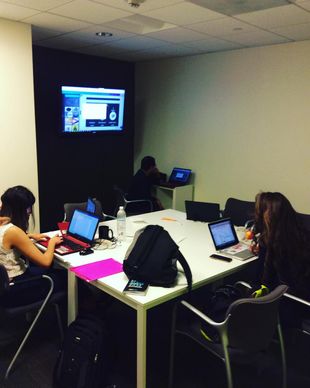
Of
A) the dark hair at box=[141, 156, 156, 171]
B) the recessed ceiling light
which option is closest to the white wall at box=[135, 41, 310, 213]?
the dark hair at box=[141, 156, 156, 171]

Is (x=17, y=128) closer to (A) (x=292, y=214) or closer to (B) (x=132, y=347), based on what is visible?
(B) (x=132, y=347)

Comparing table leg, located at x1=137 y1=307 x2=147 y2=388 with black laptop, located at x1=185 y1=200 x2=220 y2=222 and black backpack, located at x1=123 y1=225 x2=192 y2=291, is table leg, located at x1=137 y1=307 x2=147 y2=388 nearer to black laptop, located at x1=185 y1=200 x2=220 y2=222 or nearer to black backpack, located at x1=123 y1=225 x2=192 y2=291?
black backpack, located at x1=123 y1=225 x2=192 y2=291

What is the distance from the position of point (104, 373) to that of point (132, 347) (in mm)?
544

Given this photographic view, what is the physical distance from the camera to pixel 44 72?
502 cm

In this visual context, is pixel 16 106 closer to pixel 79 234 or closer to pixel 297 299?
pixel 79 234

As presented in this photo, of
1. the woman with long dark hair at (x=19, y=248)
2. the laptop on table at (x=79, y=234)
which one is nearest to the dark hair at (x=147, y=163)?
the laptop on table at (x=79, y=234)

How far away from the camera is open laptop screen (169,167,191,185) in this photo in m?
5.48

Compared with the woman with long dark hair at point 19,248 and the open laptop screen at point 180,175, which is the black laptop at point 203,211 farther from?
the open laptop screen at point 180,175

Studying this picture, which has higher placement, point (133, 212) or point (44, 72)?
point (44, 72)

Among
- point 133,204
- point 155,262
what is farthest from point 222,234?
point 133,204

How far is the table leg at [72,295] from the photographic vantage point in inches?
95.8

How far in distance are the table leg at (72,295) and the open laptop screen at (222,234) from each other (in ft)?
3.44

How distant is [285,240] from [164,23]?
242 centimetres

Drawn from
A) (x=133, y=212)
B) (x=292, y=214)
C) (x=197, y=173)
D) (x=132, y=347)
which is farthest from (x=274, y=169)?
(x=132, y=347)
